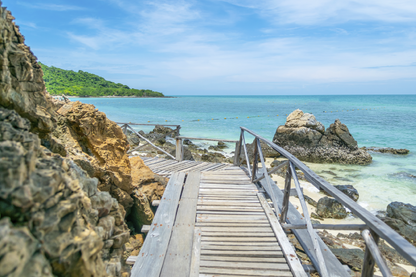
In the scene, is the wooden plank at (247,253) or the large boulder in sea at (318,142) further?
the large boulder in sea at (318,142)

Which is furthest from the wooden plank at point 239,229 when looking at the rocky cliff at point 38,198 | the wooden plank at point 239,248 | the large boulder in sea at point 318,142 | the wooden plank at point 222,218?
the large boulder in sea at point 318,142

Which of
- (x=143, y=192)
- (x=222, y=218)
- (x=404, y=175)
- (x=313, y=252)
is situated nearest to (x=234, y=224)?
(x=222, y=218)

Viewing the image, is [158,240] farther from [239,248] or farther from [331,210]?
[331,210]

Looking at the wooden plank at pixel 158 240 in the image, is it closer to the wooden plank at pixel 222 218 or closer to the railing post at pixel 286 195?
the wooden plank at pixel 222 218

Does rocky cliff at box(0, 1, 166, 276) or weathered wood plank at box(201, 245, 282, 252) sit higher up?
rocky cliff at box(0, 1, 166, 276)

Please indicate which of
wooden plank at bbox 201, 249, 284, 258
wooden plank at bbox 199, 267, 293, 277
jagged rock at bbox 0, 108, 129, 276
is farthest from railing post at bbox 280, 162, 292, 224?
jagged rock at bbox 0, 108, 129, 276

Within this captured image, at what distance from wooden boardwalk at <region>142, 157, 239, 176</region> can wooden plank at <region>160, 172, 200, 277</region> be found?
206 cm

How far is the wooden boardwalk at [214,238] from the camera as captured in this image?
280 centimetres

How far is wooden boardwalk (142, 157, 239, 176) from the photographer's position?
6.90m

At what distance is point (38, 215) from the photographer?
117cm

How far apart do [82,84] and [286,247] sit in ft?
476

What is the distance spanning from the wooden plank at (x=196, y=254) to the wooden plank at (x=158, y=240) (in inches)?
14.4

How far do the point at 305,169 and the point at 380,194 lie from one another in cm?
1009

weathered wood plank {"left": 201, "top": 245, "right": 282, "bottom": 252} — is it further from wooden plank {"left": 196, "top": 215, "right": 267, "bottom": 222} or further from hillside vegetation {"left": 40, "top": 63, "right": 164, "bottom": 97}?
hillside vegetation {"left": 40, "top": 63, "right": 164, "bottom": 97}
